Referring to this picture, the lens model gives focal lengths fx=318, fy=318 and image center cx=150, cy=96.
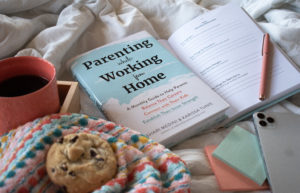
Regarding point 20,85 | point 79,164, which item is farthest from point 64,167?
point 20,85

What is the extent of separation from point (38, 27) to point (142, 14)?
0.23 metres

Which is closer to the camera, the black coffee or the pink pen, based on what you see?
the black coffee

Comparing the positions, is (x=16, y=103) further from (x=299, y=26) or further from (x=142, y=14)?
(x=299, y=26)

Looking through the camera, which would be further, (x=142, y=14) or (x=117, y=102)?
(x=142, y=14)

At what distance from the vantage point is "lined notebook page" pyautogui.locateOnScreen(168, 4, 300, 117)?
584mm

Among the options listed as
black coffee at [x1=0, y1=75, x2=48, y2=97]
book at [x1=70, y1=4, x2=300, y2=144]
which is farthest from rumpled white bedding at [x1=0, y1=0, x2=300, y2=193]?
black coffee at [x1=0, y1=75, x2=48, y2=97]

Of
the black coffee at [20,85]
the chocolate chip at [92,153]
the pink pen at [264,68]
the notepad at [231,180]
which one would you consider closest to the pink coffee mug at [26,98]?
the black coffee at [20,85]

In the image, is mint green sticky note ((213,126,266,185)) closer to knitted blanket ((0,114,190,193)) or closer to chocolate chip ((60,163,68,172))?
knitted blanket ((0,114,190,193))

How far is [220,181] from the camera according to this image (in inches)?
18.1

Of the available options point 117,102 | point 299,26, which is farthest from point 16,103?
point 299,26

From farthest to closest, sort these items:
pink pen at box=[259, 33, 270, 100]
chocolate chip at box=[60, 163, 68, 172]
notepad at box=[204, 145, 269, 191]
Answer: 1. pink pen at box=[259, 33, 270, 100]
2. notepad at box=[204, 145, 269, 191]
3. chocolate chip at box=[60, 163, 68, 172]

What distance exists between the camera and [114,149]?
40 cm

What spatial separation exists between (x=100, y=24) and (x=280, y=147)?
0.47 meters

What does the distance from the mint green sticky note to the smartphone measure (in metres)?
0.01
